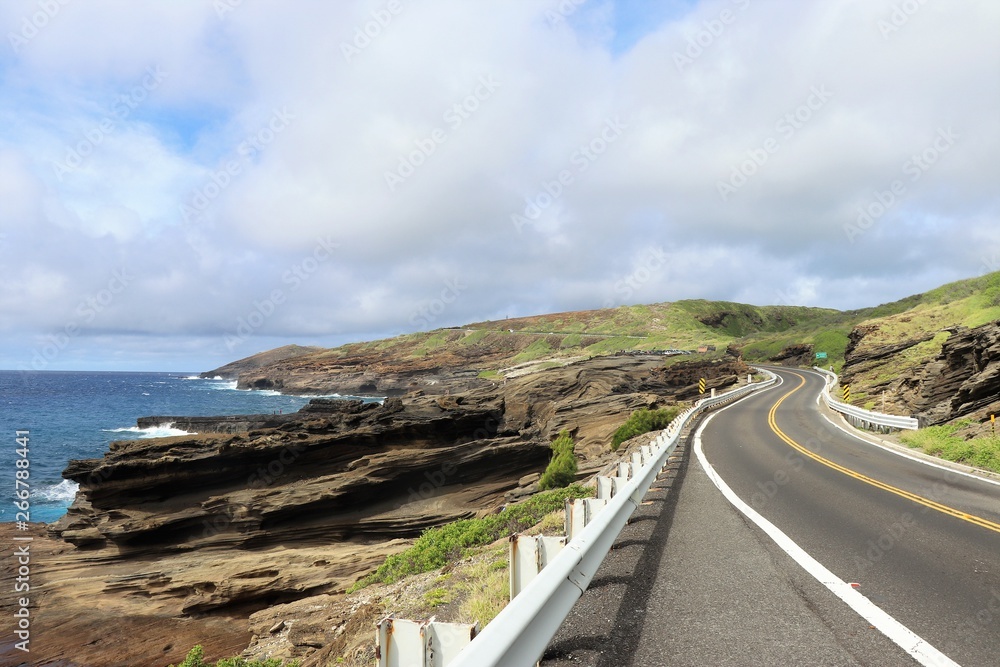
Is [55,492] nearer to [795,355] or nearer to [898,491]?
[898,491]

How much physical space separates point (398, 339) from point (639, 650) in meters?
166

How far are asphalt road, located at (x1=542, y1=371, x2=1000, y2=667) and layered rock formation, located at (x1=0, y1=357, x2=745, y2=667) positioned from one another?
6.17 m

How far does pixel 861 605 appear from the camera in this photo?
14.7 feet

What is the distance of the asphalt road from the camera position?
146 inches

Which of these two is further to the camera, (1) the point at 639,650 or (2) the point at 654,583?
(2) the point at 654,583

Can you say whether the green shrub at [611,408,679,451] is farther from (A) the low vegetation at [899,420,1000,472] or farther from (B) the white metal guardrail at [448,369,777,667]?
(B) the white metal guardrail at [448,369,777,667]

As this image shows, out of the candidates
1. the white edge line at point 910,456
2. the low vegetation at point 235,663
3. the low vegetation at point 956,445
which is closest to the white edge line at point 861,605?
the low vegetation at point 235,663

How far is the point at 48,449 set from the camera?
171 feet

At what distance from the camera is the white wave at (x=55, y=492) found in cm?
3466

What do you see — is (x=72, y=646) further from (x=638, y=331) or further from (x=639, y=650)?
(x=638, y=331)

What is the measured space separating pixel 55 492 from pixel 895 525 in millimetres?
47760

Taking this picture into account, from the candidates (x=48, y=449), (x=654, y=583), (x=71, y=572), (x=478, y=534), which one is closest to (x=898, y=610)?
(x=654, y=583)
